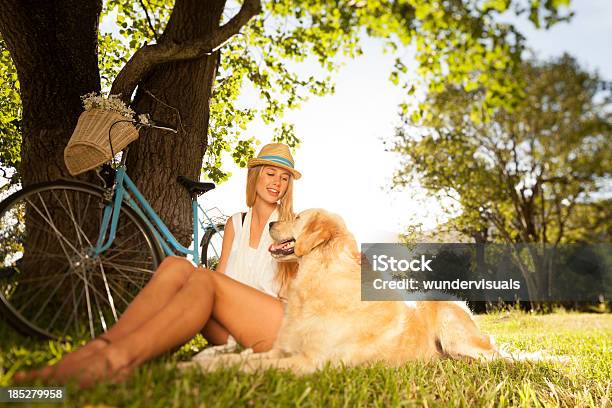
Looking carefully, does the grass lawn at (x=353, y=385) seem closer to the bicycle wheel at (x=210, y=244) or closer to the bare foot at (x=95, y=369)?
the bare foot at (x=95, y=369)

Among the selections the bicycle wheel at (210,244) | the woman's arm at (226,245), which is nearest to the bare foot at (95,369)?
the woman's arm at (226,245)

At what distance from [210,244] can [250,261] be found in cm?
145

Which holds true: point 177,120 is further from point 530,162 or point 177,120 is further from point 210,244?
point 530,162

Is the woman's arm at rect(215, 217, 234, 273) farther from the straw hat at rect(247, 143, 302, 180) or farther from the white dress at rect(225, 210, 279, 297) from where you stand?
the straw hat at rect(247, 143, 302, 180)

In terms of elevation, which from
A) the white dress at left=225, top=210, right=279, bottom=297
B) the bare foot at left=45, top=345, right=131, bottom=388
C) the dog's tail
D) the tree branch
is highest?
the tree branch

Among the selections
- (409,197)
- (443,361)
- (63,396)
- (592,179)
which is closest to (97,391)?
(63,396)

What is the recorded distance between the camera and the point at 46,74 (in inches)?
184

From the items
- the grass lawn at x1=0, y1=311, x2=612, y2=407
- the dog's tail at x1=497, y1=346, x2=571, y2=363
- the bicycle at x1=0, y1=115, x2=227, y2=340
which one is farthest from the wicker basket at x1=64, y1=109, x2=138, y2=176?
the dog's tail at x1=497, y1=346, x2=571, y2=363

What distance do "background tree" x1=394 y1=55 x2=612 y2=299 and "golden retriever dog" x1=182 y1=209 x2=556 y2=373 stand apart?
6493 mm

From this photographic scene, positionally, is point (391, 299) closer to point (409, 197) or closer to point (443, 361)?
point (443, 361)

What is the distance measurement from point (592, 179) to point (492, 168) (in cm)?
292

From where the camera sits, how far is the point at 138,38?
25.2ft

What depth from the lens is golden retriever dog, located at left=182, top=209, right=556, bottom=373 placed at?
2996mm

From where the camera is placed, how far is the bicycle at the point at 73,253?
11.0ft
